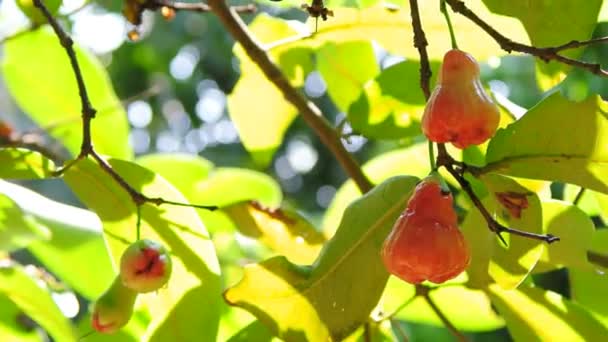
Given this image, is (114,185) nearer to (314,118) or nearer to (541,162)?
(314,118)

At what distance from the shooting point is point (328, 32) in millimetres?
740

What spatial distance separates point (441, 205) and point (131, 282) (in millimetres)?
205

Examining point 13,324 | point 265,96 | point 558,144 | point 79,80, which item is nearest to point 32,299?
point 13,324

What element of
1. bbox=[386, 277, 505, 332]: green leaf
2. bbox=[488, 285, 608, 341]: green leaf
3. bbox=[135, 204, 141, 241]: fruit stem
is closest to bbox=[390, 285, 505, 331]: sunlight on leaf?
bbox=[386, 277, 505, 332]: green leaf

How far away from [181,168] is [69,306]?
0.18m

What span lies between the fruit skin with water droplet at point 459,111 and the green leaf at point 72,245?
12.5 inches

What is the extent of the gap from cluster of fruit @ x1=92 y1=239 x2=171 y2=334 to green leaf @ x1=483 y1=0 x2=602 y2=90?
244mm

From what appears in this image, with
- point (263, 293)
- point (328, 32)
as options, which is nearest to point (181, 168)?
point (328, 32)

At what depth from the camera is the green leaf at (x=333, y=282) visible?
0.52 meters

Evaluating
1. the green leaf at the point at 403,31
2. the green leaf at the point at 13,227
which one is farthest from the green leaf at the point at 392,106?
the green leaf at the point at 13,227

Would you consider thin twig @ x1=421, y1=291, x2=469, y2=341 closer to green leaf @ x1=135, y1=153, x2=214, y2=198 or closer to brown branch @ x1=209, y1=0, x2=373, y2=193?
brown branch @ x1=209, y1=0, x2=373, y2=193

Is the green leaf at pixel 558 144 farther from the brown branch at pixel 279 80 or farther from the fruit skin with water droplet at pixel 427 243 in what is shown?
the brown branch at pixel 279 80

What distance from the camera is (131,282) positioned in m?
0.57

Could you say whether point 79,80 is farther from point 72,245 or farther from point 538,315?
point 538,315
